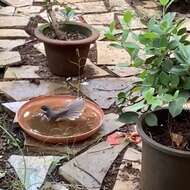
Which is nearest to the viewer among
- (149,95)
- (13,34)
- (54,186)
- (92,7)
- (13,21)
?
(149,95)

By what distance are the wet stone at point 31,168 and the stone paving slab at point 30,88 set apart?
0.62 m

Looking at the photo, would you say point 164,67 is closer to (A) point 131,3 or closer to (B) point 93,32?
(B) point 93,32

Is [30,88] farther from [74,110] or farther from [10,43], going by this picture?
[10,43]

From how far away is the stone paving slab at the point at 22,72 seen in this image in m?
3.24

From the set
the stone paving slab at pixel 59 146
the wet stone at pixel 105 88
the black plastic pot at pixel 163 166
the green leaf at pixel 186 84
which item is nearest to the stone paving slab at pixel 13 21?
the wet stone at pixel 105 88

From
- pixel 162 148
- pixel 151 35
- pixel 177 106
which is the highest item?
pixel 151 35

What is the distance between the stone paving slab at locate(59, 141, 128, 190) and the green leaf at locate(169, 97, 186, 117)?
1.90 ft

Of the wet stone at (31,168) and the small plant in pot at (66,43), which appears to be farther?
the small plant in pot at (66,43)

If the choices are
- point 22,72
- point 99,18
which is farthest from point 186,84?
point 99,18

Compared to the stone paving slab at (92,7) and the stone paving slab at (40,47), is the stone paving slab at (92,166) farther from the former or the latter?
the stone paving slab at (92,7)

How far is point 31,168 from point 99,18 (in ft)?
7.16

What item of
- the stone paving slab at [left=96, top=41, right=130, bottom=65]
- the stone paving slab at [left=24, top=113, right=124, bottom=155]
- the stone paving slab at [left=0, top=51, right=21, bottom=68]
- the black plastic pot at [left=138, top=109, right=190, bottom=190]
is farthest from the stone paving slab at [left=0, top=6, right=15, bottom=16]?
the black plastic pot at [left=138, top=109, right=190, bottom=190]

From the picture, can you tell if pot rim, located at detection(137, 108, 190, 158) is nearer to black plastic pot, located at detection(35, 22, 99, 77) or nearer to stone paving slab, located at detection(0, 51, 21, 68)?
black plastic pot, located at detection(35, 22, 99, 77)

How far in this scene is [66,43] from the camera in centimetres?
311
